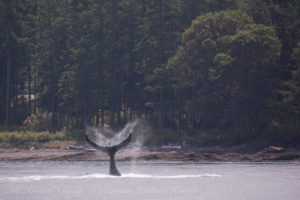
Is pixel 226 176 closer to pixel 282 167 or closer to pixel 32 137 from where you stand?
pixel 282 167

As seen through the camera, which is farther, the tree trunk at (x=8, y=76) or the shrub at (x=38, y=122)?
the tree trunk at (x=8, y=76)

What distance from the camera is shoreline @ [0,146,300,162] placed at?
58469 mm

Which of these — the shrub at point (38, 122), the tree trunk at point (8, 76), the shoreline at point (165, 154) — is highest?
the tree trunk at point (8, 76)

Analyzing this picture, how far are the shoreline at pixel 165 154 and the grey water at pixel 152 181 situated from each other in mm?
4972

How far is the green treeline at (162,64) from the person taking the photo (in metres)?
66.1

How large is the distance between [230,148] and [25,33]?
117 ft

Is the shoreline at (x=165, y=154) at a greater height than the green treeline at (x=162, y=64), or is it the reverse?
the green treeline at (x=162, y=64)

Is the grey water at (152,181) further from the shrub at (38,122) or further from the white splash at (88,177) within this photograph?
the shrub at (38,122)

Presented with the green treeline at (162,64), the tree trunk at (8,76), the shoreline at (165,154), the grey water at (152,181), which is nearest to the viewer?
the grey water at (152,181)

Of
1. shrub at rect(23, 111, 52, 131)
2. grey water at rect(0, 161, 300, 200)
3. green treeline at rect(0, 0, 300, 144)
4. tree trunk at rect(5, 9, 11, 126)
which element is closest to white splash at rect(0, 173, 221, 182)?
grey water at rect(0, 161, 300, 200)

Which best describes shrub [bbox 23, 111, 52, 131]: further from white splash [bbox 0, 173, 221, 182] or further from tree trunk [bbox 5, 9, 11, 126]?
white splash [bbox 0, 173, 221, 182]

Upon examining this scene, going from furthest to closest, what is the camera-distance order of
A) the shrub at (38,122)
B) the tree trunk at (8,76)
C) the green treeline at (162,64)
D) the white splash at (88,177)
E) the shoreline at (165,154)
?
the tree trunk at (8,76) < the shrub at (38,122) < the green treeline at (162,64) < the shoreline at (165,154) < the white splash at (88,177)

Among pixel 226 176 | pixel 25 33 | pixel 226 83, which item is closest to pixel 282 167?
pixel 226 176

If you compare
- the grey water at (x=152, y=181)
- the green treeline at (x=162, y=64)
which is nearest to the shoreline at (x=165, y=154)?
the green treeline at (x=162, y=64)
